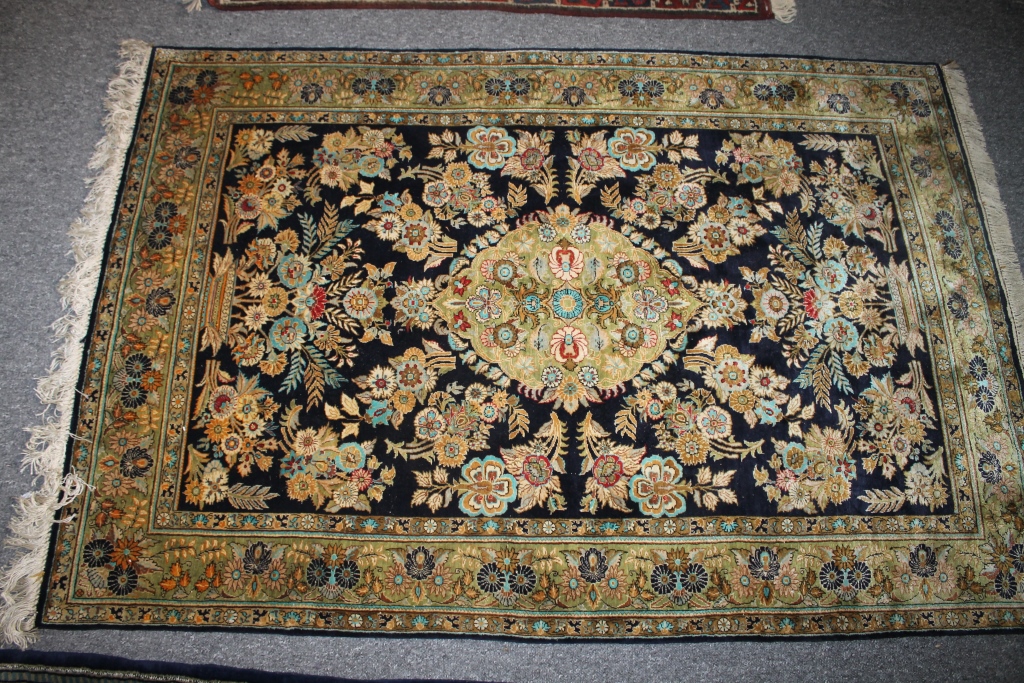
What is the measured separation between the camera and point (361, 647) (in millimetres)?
1165

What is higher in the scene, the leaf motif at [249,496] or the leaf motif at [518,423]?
the leaf motif at [518,423]

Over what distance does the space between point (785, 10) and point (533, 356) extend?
3.89ft

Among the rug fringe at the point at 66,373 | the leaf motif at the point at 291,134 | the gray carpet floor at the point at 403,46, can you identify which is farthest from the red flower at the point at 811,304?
the rug fringe at the point at 66,373

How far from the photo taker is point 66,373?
1260 millimetres

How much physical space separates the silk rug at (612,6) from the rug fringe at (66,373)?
34 centimetres

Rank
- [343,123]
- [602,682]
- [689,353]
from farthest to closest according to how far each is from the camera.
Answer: [343,123] < [689,353] < [602,682]

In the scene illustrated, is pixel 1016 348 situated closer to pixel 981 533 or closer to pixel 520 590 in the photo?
pixel 981 533

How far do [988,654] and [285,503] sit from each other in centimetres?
150

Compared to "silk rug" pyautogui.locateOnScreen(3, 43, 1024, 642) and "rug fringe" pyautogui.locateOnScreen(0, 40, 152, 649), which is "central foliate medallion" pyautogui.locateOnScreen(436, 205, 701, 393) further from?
"rug fringe" pyautogui.locateOnScreen(0, 40, 152, 649)

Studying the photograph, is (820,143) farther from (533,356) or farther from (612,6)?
(533,356)

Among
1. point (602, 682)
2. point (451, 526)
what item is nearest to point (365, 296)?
point (451, 526)

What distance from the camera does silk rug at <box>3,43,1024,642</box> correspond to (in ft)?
3.88

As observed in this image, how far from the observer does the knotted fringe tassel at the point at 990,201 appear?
4.52ft

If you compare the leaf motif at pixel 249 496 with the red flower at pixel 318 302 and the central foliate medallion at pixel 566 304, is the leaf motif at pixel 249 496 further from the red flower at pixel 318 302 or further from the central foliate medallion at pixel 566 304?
the central foliate medallion at pixel 566 304
